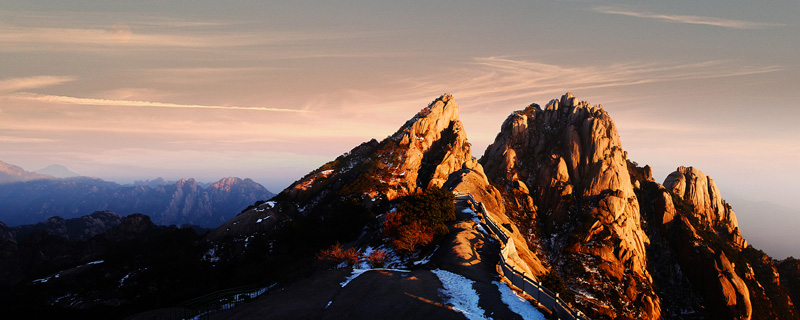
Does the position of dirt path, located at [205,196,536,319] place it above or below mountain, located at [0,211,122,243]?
above

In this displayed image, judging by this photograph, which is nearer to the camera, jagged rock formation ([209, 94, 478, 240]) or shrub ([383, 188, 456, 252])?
shrub ([383, 188, 456, 252])

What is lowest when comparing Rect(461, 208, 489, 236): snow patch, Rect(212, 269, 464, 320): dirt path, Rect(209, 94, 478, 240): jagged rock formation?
Rect(212, 269, 464, 320): dirt path

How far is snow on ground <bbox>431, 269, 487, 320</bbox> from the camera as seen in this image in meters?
19.3

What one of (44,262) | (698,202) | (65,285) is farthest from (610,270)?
(44,262)

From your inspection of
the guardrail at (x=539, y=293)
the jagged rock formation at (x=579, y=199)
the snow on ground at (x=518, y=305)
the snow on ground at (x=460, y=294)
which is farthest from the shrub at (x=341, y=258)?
the jagged rock formation at (x=579, y=199)

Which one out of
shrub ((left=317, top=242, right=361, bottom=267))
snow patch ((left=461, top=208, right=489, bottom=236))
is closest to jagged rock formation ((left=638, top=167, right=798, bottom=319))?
snow patch ((left=461, top=208, right=489, bottom=236))

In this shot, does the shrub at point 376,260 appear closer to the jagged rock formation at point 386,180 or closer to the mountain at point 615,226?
the jagged rock formation at point 386,180

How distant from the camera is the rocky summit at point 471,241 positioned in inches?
1006

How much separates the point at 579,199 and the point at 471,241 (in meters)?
64.5

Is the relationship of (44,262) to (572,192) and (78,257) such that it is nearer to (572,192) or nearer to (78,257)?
(78,257)

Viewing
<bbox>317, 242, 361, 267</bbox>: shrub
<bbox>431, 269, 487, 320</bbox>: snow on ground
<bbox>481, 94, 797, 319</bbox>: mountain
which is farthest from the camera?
<bbox>481, 94, 797, 319</bbox>: mountain

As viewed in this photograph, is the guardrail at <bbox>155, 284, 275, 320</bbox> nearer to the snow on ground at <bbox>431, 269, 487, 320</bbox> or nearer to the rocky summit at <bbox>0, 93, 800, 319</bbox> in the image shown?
the rocky summit at <bbox>0, 93, 800, 319</bbox>

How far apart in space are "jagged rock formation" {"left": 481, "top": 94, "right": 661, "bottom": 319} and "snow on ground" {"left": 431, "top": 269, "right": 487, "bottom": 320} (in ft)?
126

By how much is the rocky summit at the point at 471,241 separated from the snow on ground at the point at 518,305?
19.0 inches
